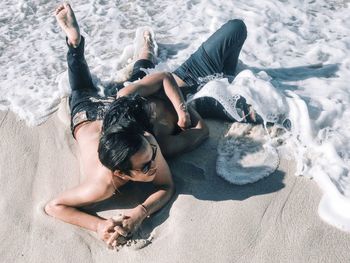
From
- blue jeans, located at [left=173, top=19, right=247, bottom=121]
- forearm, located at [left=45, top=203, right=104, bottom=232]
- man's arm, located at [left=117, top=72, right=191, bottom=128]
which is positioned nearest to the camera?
forearm, located at [left=45, top=203, right=104, bottom=232]

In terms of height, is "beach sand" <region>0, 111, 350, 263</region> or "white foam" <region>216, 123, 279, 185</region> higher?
"beach sand" <region>0, 111, 350, 263</region>

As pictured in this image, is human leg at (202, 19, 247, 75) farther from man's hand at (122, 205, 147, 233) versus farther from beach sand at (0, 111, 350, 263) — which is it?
man's hand at (122, 205, 147, 233)

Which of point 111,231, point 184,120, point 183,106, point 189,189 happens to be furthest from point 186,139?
point 111,231

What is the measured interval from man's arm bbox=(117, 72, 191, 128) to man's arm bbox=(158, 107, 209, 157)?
2.8 inches

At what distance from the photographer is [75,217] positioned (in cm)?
348

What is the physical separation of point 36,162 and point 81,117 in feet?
1.61

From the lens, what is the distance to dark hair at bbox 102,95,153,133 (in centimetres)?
320

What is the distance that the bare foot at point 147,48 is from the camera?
4.93 m

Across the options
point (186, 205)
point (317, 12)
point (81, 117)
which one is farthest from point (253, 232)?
point (317, 12)

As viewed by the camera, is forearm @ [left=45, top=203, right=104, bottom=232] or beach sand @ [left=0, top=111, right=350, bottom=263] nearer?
beach sand @ [left=0, top=111, right=350, bottom=263]

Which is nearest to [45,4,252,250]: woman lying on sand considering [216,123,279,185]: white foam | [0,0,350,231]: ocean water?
[216,123,279,185]: white foam

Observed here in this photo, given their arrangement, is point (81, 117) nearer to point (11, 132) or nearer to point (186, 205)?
point (11, 132)

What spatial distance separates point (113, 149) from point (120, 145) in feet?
0.15

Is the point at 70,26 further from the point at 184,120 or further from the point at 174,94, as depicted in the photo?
the point at 184,120
